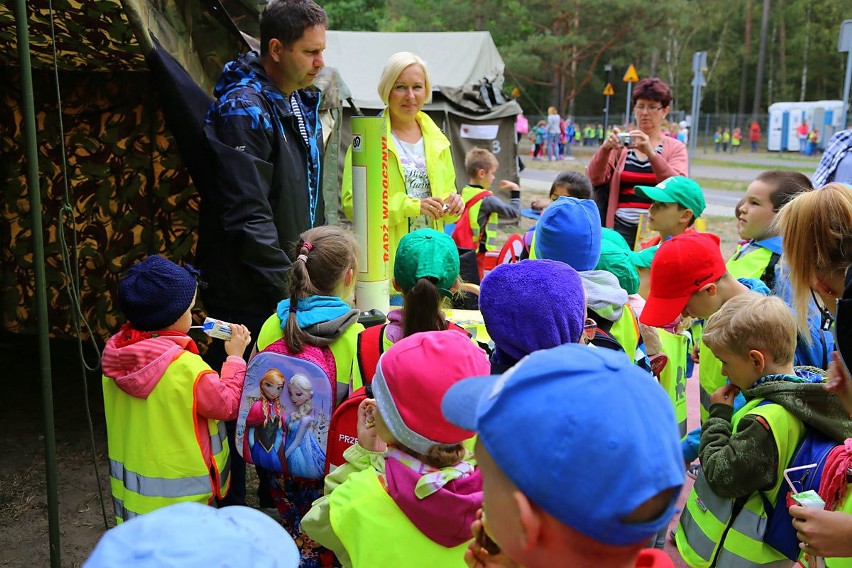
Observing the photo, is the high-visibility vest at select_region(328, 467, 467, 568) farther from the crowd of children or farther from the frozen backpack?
the frozen backpack

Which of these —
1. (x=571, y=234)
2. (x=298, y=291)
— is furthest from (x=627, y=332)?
(x=298, y=291)

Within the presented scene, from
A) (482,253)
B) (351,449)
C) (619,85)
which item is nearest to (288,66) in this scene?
(351,449)

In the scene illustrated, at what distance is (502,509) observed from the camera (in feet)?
3.85

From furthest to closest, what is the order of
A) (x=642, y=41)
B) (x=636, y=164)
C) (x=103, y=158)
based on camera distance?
(x=642, y=41)
(x=636, y=164)
(x=103, y=158)

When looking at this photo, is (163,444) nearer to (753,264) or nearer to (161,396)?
(161,396)

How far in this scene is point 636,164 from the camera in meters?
4.93

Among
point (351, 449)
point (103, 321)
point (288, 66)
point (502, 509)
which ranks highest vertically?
point (288, 66)

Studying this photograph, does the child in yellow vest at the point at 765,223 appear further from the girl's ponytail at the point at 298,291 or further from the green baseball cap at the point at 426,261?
the girl's ponytail at the point at 298,291

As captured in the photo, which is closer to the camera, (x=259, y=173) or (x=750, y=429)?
(x=750, y=429)

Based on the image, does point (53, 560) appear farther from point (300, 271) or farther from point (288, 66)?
point (288, 66)

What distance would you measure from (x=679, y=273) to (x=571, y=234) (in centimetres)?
49

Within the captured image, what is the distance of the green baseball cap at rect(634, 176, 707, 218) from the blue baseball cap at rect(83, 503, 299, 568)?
340cm

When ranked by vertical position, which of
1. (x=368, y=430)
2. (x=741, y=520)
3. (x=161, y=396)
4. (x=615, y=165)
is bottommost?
(x=741, y=520)

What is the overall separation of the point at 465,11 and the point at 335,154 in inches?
1377
